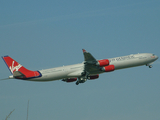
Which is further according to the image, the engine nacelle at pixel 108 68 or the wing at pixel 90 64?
the engine nacelle at pixel 108 68

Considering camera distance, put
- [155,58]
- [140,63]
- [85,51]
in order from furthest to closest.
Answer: [155,58] < [140,63] < [85,51]

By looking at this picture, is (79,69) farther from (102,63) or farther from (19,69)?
(19,69)

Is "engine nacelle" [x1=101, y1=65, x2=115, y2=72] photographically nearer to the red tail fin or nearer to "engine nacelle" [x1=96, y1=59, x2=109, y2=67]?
"engine nacelle" [x1=96, y1=59, x2=109, y2=67]

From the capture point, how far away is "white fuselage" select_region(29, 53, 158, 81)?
229ft

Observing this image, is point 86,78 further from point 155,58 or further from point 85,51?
point 155,58

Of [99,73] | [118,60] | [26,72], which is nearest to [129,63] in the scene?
[118,60]

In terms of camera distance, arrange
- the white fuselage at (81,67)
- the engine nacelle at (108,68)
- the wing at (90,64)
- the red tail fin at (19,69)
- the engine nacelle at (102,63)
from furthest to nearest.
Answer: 1. the engine nacelle at (108,68)
2. the white fuselage at (81,67)
3. the engine nacelle at (102,63)
4. the red tail fin at (19,69)
5. the wing at (90,64)

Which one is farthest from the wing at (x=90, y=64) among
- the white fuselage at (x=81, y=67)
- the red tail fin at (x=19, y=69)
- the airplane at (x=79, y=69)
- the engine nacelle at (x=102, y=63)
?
the red tail fin at (x=19, y=69)

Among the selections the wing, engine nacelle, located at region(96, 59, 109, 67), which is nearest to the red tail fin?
the wing

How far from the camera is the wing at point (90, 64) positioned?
66144mm

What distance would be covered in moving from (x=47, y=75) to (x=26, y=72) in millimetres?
5492

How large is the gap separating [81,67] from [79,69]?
Result: 0.78 metres

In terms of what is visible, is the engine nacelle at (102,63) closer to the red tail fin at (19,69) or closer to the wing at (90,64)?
the wing at (90,64)

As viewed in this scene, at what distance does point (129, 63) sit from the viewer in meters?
78.3
